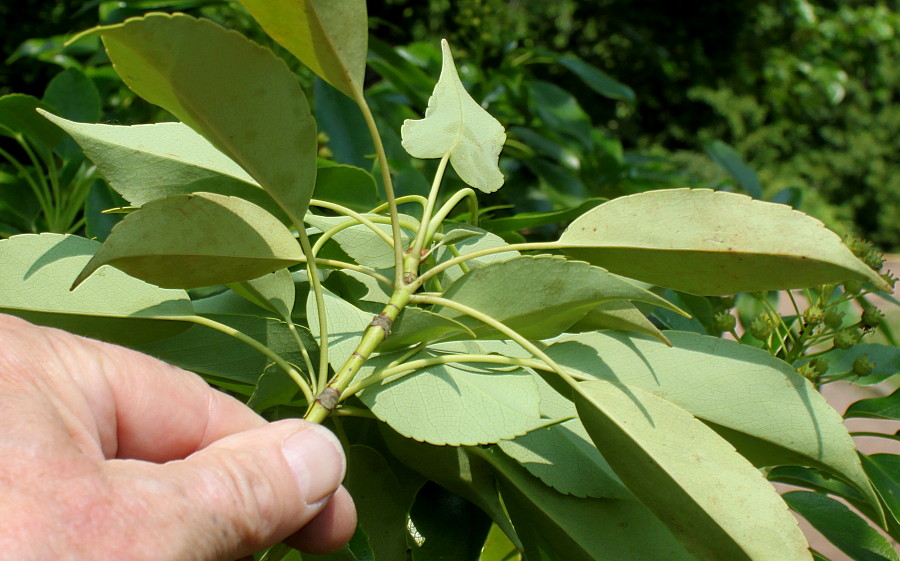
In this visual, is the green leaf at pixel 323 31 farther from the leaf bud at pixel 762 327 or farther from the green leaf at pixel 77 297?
the leaf bud at pixel 762 327

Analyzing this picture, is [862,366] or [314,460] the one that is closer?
[314,460]

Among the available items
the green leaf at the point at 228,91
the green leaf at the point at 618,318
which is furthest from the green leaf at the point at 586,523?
the green leaf at the point at 228,91

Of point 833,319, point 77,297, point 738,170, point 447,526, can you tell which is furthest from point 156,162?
point 738,170

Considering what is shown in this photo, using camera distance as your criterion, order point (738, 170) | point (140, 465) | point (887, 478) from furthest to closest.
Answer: point (738, 170)
point (887, 478)
point (140, 465)

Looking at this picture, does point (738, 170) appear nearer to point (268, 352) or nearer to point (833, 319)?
point (833, 319)

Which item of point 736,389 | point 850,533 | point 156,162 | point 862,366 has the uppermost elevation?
point 156,162

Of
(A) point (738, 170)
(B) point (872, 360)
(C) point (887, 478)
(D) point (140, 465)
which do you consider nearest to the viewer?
(D) point (140, 465)

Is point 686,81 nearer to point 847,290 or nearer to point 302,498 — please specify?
point 847,290
